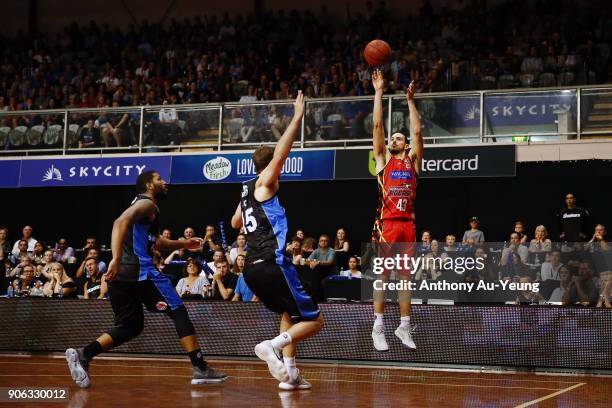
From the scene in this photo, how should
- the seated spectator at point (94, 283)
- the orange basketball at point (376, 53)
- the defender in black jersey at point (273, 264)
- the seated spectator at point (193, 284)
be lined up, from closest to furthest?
the defender in black jersey at point (273, 264), the orange basketball at point (376, 53), the seated spectator at point (193, 284), the seated spectator at point (94, 283)

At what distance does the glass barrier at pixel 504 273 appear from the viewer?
1252cm

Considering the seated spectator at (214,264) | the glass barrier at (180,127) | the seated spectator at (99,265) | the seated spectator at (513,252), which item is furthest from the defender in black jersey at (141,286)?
the glass barrier at (180,127)

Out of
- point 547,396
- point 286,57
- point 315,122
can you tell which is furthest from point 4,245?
point 547,396

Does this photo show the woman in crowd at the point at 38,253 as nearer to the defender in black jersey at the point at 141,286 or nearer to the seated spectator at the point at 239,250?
the seated spectator at the point at 239,250

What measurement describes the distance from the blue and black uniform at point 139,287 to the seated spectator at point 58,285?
706cm

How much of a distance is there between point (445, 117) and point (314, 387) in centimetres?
1109

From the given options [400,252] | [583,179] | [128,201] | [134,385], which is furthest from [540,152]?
[134,385]

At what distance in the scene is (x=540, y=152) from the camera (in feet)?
61.2

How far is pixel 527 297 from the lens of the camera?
522 inches

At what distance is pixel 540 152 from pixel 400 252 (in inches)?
336

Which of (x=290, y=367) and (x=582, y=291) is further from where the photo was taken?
(x=582, y=291)

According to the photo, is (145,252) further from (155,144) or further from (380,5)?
(380,5)

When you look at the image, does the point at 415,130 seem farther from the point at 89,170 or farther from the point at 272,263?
the point at 89,170

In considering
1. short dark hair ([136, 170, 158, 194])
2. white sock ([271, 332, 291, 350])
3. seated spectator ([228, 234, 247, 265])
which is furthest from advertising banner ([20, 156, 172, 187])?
white sock ([271, 332, 291, 350])
